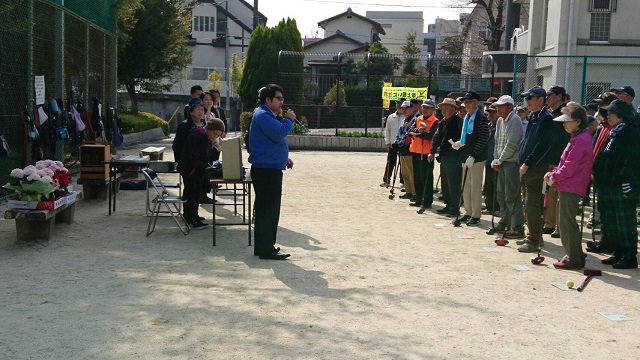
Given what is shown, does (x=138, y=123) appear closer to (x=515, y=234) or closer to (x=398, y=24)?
(x=515, y=234)

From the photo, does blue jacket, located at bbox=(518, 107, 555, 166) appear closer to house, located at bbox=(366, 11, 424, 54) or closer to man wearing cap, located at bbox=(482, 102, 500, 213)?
man wearing cap, located at bbox=(482, 102, 500, 213)

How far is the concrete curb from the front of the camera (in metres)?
27.8

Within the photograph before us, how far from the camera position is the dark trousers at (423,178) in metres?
13.9

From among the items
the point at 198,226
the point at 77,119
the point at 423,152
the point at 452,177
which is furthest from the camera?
the point at 77,119

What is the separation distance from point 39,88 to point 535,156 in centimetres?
851

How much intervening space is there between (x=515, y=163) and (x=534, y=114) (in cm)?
116

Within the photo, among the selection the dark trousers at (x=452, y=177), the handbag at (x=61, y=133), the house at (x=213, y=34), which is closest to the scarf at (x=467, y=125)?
the dark trousers at (x=452, y=177)

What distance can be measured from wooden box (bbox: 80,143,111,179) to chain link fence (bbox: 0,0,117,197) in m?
0.71

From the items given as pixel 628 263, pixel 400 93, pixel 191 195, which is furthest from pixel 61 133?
pixel 400 93

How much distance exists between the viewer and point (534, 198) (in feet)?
32.7

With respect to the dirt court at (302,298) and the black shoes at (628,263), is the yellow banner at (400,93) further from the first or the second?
the black shoes at (628,263)

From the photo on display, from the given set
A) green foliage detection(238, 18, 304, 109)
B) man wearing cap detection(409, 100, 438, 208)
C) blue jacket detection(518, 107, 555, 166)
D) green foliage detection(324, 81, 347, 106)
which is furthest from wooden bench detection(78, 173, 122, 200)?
green foliage detection(238, 18, 304, 109)

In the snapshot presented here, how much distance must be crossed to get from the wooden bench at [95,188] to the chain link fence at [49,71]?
870mm

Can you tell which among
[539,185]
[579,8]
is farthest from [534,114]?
[579,8]
